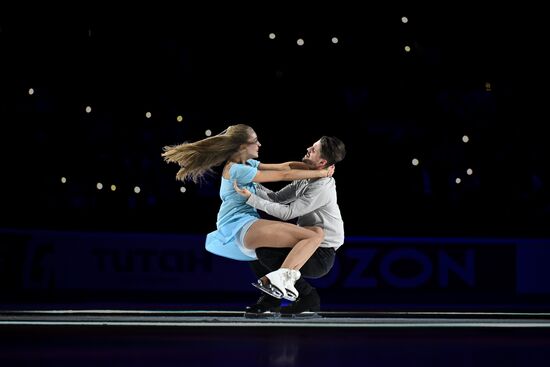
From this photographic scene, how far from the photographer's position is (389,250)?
11.4m

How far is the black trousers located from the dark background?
6.09 meters

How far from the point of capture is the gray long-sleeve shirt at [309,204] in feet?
22.1

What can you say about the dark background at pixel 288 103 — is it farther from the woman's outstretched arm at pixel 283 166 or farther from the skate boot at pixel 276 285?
the skate boot at pixel 276 285

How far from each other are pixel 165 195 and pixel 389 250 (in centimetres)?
344

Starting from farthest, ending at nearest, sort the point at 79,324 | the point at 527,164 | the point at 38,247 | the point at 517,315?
the point at 527,164 → the point at 38,247 → the point at 517,315 → the point at 79,324

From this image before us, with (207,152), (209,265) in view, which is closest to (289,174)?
(207,152)

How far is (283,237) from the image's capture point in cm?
691

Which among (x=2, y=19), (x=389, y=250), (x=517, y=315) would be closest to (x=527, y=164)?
(x=389, y=250)

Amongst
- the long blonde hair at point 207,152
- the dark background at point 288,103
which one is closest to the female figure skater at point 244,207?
the long blonde hair at point 207,152

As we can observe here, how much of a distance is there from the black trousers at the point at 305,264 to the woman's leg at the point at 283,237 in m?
0.06

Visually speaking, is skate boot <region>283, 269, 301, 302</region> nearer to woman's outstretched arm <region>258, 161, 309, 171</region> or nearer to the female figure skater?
the female figure skater

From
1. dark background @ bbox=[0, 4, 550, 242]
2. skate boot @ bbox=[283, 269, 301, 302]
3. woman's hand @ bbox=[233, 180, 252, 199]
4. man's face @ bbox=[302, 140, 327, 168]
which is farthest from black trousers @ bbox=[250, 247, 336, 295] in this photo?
dark background @ bbox=[0, 4, 550, 242]

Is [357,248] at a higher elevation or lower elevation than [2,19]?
lower
